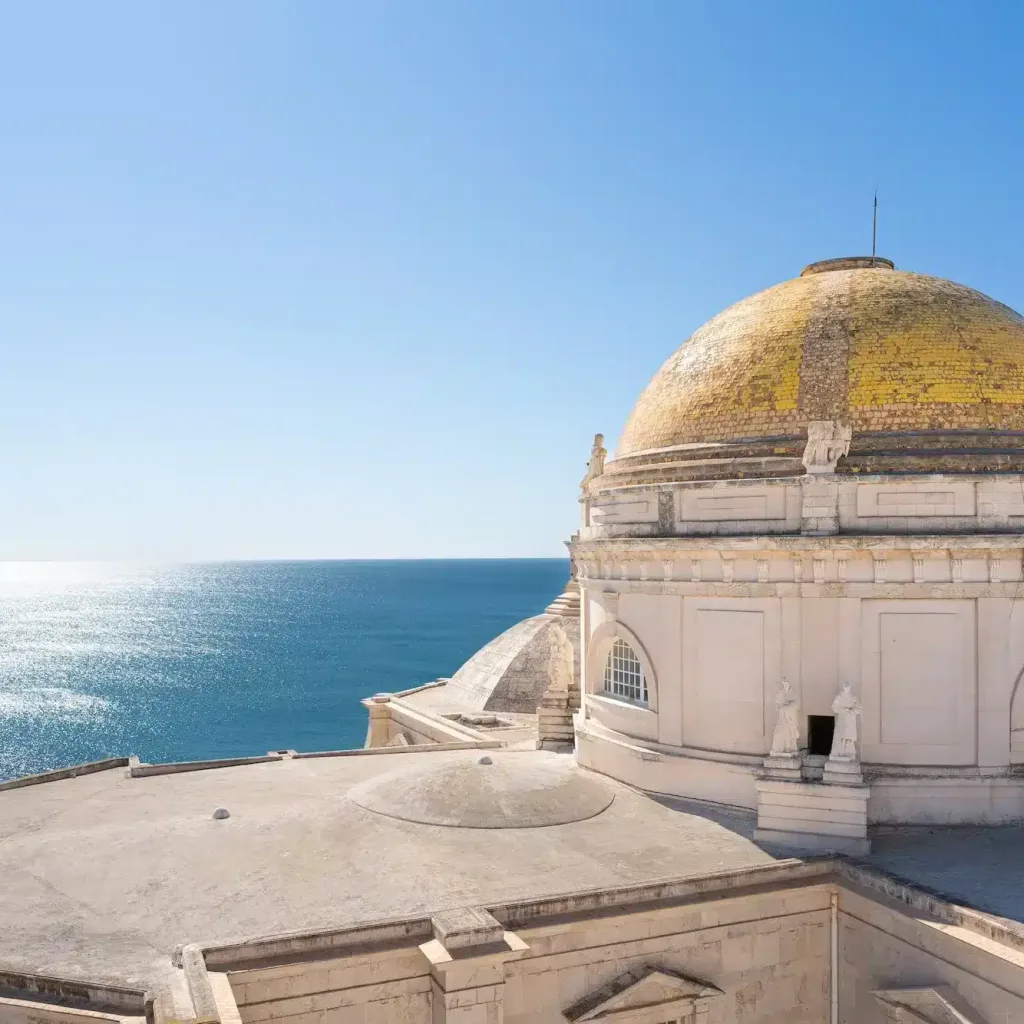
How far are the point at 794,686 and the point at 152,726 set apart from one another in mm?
75494

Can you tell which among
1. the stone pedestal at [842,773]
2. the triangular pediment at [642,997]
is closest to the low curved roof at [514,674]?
the stone pedestal at [842,773]

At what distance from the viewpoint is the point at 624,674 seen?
974 inches

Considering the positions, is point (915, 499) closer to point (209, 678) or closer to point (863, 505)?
point (863, 505)

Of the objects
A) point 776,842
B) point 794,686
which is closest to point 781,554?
point 794,686

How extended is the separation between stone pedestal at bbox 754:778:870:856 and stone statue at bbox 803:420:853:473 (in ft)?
21.4

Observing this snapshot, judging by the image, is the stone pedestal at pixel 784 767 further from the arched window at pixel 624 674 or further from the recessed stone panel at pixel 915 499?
the recessed stone panel at pixel 915 499

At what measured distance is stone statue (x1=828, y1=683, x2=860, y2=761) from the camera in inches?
779

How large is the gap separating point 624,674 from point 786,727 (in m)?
5.25

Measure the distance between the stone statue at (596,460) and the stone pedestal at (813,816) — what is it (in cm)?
1068

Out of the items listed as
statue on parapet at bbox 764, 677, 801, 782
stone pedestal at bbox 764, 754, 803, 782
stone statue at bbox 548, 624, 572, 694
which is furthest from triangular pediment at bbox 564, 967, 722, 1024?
stone statue at bbox 548, 624, 572, 694

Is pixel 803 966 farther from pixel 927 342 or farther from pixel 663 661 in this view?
pixel 927 342

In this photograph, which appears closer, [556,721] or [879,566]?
[879,566]

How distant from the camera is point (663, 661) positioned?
22.9m

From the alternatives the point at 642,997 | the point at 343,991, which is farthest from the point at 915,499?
the point at 343,991
